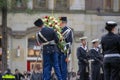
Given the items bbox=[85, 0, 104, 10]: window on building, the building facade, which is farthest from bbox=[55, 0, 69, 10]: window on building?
bbox=[85, 0, 104, 10]: window on building

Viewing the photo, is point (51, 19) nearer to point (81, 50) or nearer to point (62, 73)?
point (62, 73)

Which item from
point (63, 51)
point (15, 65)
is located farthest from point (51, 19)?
point (15, 65)

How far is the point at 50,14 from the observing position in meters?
51.1

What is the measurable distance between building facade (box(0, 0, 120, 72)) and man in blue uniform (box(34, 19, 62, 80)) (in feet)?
94.8

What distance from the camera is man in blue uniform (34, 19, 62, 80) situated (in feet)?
67.9

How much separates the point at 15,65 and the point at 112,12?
9.99 metres

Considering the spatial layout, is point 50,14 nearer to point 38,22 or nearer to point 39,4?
point 39,4

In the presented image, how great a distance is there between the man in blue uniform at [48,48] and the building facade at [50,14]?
2890 centimetres

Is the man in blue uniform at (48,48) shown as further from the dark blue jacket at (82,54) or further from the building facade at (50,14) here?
the building facade at (50,14)

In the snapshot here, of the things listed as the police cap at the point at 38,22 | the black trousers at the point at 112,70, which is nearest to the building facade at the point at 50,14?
the police cap at the point at 38,22

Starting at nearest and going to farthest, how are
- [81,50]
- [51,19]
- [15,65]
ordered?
1. [51,19]
2. [81,50]
3. [15,65]

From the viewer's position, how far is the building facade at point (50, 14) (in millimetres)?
50594

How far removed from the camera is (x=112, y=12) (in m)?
52.8

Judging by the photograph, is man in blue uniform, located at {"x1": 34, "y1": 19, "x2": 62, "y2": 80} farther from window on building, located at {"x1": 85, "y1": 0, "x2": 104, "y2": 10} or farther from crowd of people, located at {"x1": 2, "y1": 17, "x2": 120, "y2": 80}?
window on building, located at {"x1": 85, "y1": 0, "x2": 104, "y2": 10}
